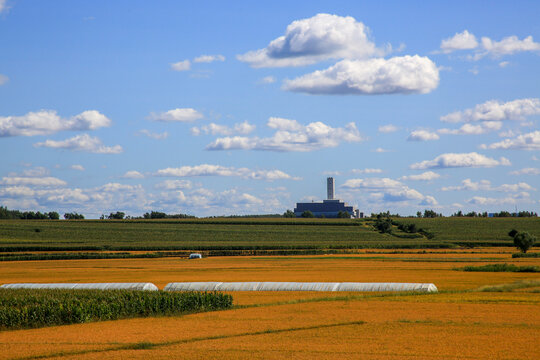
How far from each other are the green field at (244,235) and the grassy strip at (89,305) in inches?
2789

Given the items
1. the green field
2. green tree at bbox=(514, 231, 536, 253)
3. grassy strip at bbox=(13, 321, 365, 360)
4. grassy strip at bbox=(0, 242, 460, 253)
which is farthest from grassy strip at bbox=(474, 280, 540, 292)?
the green field

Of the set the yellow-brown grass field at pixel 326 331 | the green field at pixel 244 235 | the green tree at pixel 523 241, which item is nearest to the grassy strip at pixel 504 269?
the yellow-brown grass field at pixel 326 331

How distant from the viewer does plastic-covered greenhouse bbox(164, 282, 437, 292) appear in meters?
45.7

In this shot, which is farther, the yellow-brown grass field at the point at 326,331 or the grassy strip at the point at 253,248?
the grassy strip at the point at 253,248

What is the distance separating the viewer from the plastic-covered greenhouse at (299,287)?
1797 inches

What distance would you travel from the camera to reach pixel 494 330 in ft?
98.7

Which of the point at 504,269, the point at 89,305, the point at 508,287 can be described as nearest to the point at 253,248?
the point at 504,269

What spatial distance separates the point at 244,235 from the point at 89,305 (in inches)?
4360

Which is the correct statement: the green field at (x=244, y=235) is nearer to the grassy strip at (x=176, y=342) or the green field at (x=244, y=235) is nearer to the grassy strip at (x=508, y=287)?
the grassy strip at (x=508, y=287)

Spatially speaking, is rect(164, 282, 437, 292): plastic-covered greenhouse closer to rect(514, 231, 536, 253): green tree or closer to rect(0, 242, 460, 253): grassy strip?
rect(514, 231, 536, 253): green tree

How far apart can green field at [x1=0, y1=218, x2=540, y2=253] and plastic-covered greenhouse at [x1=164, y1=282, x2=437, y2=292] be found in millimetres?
62497

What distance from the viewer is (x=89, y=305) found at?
3634cm

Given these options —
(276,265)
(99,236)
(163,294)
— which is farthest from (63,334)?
(99,236)

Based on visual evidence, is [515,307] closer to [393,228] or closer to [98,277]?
[98,277]
